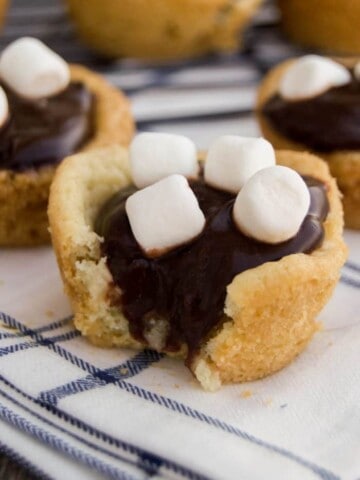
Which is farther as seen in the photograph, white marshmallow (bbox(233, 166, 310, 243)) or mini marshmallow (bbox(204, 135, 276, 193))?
mini marshmallow (bbox(204, 135, 276, 193))

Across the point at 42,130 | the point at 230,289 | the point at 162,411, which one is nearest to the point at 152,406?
the point at 162,411

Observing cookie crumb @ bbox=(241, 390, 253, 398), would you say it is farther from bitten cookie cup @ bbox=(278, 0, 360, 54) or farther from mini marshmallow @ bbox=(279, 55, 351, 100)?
bitten cookie cup @ bbox=(278, 0, 360, 54)

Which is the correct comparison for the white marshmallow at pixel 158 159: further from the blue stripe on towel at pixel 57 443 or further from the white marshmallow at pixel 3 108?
the blue stripe on towel at pixel 57 443

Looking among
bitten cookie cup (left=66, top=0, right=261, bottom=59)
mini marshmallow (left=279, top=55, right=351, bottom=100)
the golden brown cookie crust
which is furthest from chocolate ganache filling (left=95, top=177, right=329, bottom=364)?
bitten cookie cup (left=66, top=0, right=261, bottom=59)

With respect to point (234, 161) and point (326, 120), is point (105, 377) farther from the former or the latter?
point (326, 120)

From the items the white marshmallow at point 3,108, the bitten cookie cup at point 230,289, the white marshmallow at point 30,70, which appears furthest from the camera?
the white marshmallow at point 30,70

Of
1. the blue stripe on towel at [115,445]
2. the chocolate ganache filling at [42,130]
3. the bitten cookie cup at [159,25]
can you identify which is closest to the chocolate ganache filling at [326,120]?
the chocolate ganache filling at [42,130]
